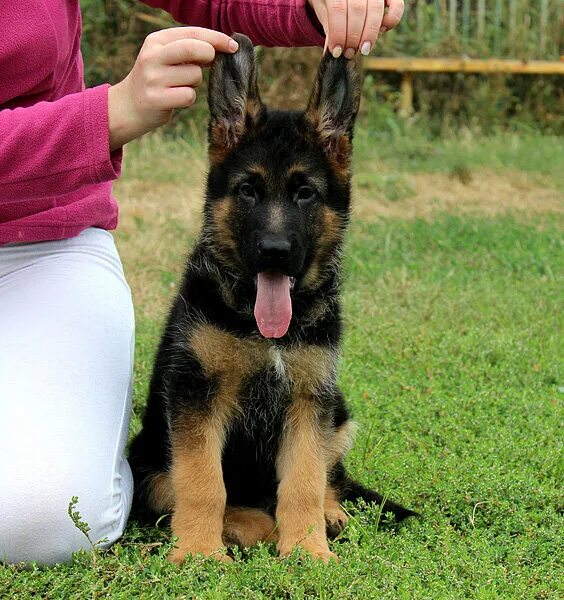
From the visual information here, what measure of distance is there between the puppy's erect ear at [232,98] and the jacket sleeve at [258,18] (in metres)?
0.42

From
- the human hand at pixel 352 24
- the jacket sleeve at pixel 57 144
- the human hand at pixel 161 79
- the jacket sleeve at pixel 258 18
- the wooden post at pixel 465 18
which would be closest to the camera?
the human hand at pixel 161 79

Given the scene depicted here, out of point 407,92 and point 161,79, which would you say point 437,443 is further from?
point 407,92

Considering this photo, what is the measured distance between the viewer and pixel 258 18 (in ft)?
12.7

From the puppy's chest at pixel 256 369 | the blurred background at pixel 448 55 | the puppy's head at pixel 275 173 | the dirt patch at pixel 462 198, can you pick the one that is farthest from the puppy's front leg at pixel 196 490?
the blurred background at pixel 448 55

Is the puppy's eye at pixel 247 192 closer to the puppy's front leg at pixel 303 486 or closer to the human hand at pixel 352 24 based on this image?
the human hand at pixel 352 24

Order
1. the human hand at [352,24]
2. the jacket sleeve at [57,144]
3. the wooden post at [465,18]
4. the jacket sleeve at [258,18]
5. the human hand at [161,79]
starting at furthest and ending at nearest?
the wooden post at [465,18]
the jacket sleeve at [258,18]
the human hand at [352,24]
the jacket sleeve at [57,144]
the human hand at [161,79]

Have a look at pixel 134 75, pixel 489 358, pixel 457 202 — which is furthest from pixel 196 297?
pixel 457 202

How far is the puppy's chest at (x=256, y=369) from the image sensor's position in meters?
3.49

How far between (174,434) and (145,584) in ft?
1.67

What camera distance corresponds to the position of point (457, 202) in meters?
9.21

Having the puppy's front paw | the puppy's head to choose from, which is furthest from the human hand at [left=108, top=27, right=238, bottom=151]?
the puppy's front paw

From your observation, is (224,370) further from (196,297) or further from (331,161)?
(331,161)

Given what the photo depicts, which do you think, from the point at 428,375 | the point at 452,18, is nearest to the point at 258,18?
the point at 428,375

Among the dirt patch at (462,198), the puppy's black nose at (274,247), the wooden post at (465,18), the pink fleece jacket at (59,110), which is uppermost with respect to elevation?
the pink fleece jacket at (59,110)
